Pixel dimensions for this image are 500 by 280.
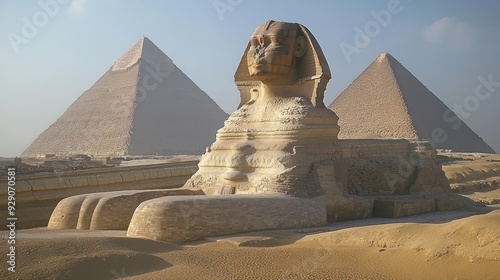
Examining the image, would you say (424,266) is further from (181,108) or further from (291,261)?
(181,108)

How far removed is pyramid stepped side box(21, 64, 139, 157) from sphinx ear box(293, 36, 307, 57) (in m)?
49.3

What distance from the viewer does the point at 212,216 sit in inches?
250

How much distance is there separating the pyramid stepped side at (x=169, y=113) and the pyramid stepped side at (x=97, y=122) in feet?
4.64

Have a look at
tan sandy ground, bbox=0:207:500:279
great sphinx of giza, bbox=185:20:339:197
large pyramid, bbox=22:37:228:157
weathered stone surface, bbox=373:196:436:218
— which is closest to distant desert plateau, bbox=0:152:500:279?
tan sandy ground, bbox=0:207:500:279

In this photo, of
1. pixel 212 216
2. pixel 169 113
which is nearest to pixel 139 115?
pixel 169 113

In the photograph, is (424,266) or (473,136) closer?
(424,266)

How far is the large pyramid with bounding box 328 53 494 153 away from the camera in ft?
145

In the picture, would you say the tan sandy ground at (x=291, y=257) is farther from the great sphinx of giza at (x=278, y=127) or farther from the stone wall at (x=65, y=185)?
the stone wall at (x=65, y=185)

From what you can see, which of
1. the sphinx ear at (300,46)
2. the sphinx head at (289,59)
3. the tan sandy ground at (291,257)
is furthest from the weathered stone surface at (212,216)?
the sphinx ear at (300,46)

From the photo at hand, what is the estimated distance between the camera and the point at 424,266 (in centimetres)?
482

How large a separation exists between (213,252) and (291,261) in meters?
0.79

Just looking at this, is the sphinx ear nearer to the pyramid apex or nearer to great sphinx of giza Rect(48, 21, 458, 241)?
great sphinx of giza Rect(48, 21, 458, 241)

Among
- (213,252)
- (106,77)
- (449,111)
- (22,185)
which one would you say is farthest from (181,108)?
(213,252)

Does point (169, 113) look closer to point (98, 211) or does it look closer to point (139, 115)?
point (139, 115)
